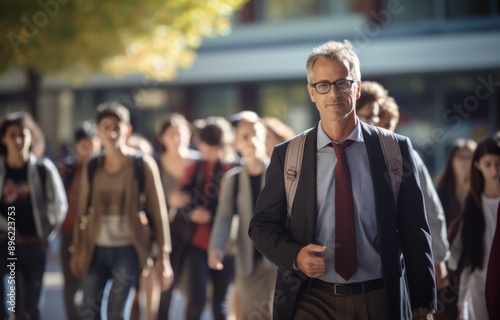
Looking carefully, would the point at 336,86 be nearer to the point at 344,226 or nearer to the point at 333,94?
the point at 333,94

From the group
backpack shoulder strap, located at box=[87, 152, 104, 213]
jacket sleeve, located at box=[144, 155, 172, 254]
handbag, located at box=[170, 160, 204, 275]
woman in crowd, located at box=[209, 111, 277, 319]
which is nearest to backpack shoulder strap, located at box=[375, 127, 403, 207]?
woman in crowd, located at box=[209, 111, 277, 319]

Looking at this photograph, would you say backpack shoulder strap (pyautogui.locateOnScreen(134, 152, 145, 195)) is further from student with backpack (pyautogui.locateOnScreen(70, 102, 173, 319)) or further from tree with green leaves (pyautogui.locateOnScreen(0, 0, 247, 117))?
tree with green leaves (pyautogui.locateOnScreen(0, 0, 247, 117))

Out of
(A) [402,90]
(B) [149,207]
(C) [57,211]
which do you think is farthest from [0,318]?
(A) [402,90]

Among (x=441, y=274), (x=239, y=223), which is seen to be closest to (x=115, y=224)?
(x=239, y=223)

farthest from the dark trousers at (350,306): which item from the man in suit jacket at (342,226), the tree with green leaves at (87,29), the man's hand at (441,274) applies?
the tree with green leaves at (87,29)

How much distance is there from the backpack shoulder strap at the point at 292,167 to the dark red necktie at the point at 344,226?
20 cm

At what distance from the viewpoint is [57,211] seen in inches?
287

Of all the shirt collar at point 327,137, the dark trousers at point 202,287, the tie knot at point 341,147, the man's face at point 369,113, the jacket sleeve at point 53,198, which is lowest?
the dark trousers at point 202,287

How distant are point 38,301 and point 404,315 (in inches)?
161

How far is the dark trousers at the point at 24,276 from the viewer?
7.09 metres

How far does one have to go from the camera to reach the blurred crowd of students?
6.05 meters

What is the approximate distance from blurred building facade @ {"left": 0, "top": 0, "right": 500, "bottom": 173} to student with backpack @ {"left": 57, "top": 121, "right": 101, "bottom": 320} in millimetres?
12043

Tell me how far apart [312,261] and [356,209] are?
371 millimetres

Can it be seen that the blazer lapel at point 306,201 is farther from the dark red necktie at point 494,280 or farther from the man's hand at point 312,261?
the dark red necktie at point 494,280
